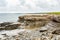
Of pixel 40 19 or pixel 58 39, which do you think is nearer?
pixel 58 39

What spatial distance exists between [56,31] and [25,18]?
11265 millimetres

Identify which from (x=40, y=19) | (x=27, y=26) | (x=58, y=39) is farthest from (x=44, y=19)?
(x=58, y=39)

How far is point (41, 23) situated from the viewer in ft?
102

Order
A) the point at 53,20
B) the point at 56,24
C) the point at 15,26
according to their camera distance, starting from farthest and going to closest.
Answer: the point at 15,26
the point at 53,20
the point at 56,24

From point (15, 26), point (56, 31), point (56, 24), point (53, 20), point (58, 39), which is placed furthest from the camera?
point (15, 26)

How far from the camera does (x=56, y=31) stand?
73.9 ft

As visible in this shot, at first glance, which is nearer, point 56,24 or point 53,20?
point 56,24

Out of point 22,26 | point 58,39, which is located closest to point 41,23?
point 22,26

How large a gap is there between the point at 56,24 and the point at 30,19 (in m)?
5.80

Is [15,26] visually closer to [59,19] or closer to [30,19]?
[30,19]

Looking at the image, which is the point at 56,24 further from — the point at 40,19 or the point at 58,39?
the point at 58,39

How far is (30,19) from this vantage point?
31.8 metres

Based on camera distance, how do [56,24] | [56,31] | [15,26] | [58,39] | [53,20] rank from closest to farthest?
[58,39] → [56,31] → [56,24] → [53,20] → [15,26]

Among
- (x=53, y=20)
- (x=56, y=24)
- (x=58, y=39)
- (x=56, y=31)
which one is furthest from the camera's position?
(x=53, y=20)
